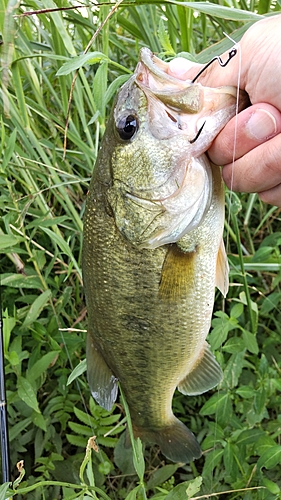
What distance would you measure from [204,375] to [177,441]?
0.26m

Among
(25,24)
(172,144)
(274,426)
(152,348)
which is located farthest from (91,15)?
(274,426)

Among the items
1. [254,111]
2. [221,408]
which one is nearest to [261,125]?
[254,111]

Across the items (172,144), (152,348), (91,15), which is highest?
(91,15)

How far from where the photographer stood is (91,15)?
1.85 meters

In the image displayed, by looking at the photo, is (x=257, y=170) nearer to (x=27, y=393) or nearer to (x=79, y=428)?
(x=27, y=393)

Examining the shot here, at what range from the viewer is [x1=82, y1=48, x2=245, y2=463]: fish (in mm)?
1042

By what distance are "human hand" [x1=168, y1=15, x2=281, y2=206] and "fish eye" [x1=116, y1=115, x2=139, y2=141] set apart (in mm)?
158

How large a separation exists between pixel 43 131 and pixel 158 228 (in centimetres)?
139

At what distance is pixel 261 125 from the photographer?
0.98 metres

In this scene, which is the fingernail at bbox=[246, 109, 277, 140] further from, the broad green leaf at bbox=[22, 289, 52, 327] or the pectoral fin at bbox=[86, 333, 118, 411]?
the broad green leaf at bbox=[22, 289, 52, 327]

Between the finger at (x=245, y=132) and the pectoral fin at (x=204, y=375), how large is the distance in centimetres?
66

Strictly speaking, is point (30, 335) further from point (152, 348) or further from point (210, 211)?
point (210, 211)

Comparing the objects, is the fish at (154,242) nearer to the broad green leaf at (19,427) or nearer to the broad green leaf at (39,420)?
the broad green leaf at (39,420)

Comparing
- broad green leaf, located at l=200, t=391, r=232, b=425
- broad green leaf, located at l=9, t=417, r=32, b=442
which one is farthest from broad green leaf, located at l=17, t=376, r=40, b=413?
broad green leaf, located at l=200, t=391, r=232, b=425
